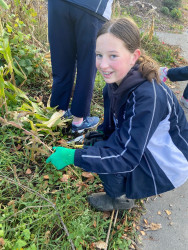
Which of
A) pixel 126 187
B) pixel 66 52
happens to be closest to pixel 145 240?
pixel 126 187

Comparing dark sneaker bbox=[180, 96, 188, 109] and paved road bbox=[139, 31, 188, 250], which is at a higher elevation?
dark sneaker bbox=[180, 96, 188, 109]

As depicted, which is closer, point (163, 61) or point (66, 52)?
point (66, 52)

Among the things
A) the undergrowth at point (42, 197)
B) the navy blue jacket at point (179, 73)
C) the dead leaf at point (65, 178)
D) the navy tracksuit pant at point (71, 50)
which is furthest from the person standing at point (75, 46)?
the navy blue jacket at point (179, 73)

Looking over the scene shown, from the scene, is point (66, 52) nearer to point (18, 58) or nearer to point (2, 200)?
point (18, 58)

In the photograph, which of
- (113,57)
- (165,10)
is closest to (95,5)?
(113,57)

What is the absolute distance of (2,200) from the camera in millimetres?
1739

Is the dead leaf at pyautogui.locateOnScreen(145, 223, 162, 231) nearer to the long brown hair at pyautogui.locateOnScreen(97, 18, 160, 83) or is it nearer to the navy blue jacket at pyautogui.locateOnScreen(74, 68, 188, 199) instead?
the navy blue jacket at pyautogui.locateOnScreen(74, 68, 188, 199)

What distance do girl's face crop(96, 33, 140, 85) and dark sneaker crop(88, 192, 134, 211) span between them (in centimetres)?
96

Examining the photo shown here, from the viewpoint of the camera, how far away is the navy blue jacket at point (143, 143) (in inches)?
54.9

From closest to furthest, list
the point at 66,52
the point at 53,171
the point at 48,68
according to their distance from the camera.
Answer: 1. the point at 53,171
2. the point at 66,52
3. the point at 48,68

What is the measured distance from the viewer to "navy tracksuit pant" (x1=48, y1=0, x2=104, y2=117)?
1875mm

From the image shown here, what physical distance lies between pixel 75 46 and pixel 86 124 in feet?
2.74

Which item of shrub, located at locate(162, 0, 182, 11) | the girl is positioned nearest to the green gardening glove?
the girl

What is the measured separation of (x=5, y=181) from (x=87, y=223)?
0.72m
